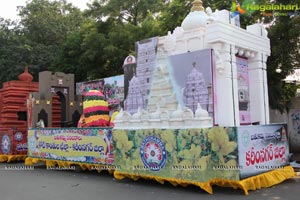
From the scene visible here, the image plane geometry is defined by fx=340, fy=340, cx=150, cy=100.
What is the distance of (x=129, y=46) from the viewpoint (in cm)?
1847

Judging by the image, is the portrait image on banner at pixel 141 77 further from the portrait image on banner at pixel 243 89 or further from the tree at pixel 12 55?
the tree at pixel 12 55

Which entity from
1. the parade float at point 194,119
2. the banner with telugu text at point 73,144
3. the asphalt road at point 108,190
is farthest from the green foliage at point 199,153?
the banner with telugu text at point 73,144

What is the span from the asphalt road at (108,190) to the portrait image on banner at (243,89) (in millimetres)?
2081

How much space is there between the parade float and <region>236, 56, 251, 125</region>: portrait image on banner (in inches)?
1.1

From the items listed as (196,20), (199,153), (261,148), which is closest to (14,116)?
(196,20)

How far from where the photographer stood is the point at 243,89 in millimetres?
9445

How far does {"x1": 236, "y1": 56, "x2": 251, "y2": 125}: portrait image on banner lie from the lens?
926 cm

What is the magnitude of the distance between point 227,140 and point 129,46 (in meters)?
12.4

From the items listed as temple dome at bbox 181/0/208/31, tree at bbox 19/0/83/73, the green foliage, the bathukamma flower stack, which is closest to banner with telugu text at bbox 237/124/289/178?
the green foliage

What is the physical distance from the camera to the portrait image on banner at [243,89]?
9.26m

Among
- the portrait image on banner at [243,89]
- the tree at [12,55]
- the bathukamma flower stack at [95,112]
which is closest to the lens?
the portrait image on banner at [243,89]

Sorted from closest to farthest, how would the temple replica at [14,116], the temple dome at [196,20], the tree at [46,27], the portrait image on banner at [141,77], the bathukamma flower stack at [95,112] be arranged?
the temple dome at [196,20] < the portrait image on banner at [141,77] < the bathukamma flower stack at [95,112] < the temple replica at [14,116] < the tree at [46,27]

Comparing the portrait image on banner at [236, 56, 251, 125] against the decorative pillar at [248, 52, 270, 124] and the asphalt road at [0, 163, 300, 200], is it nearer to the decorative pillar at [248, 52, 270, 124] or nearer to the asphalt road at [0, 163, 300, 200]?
the decorative pillar at [248, 52, 270, 124]

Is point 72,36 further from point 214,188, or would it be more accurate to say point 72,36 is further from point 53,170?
point 214,188
